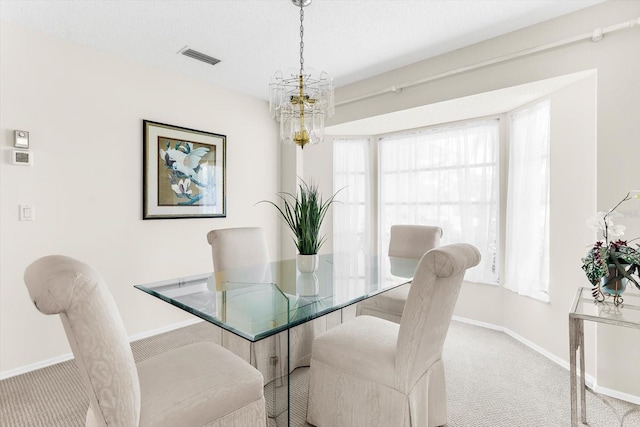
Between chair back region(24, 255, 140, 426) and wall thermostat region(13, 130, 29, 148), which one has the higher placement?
wall thermostat region(13, 130, 29, 148)

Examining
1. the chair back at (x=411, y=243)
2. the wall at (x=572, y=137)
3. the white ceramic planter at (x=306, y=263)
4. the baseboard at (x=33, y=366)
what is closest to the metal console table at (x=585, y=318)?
the wall at (x=572, y=137)

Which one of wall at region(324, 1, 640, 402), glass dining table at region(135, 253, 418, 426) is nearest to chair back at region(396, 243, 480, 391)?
glass dining table at region(135, 253, 418, 426)

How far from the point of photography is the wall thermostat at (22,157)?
2.39 metres

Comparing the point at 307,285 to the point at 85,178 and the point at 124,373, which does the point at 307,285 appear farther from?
the point at 85,178

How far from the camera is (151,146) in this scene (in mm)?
3127

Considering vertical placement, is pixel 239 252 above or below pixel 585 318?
above

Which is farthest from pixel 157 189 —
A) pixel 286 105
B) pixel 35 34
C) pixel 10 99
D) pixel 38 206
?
pixel 286 105

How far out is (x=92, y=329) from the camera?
937 mm

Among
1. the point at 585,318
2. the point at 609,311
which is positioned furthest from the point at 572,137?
the point at 585,318

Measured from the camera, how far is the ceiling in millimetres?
2219

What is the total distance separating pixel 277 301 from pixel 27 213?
7.17 ft

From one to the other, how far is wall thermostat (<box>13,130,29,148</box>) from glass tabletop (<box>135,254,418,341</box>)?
1.59m

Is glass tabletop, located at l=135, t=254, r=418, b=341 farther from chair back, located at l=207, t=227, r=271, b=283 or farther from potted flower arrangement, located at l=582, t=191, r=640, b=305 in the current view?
potted flower arrangement, located at l=582, t=191, r=640, b=305

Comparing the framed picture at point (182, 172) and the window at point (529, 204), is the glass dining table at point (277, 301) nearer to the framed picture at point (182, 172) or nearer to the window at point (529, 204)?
the window at point (529, 204)
